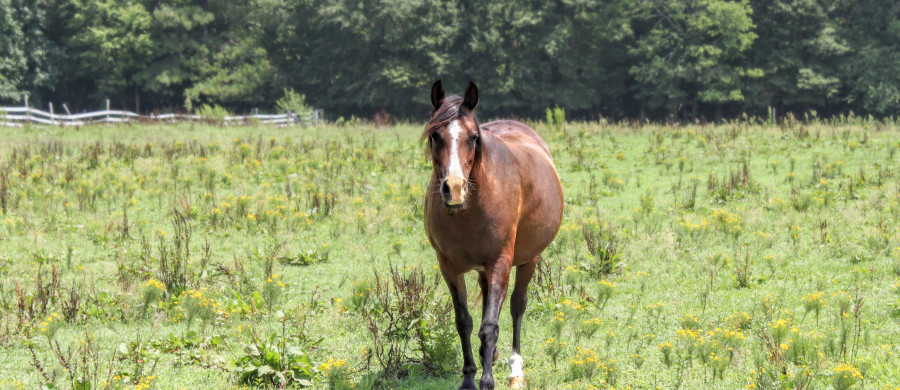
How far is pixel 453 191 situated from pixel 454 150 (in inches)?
12.9

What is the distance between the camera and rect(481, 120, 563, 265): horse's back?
19.1ft

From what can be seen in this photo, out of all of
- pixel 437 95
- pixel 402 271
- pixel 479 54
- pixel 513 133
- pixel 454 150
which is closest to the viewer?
pixel 454 150

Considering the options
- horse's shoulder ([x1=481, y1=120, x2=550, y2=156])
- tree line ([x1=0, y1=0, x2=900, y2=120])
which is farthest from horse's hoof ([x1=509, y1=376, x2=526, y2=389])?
tree line ([x1=0, y1=0, x2=900, y2=120])

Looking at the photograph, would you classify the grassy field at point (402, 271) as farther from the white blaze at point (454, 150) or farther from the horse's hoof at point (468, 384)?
the white blaze at point (454, 150)

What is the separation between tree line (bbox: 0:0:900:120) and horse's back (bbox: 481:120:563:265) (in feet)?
123

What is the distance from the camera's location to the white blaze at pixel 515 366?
5754mm

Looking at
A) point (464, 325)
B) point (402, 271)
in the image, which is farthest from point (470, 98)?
point (402, 271)

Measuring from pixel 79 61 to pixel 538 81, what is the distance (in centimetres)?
3423

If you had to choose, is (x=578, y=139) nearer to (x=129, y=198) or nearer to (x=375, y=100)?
(x=129, y=198)

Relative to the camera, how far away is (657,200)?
13219 mm

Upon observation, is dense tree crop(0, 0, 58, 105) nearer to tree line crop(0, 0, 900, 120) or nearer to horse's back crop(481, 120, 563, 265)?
tree line crop(0, 0, 900, 120)

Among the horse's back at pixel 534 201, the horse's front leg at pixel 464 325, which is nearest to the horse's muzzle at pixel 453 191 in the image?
the horse's front leg at pixel 464 325

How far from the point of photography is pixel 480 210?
199 inches

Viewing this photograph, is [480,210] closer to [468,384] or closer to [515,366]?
[468,384]
